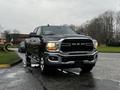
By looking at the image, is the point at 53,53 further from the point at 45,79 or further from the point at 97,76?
the point at 97,76

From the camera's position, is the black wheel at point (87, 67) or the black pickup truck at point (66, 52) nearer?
the black pickup truck at point (66, 52)

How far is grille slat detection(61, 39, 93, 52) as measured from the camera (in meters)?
11.0

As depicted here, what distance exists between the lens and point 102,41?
9750 centimetres

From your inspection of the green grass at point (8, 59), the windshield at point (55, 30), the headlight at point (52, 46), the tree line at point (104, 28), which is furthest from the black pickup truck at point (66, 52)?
the tree line at point (104, 28)

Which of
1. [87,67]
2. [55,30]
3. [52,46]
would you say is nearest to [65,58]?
[52,46]

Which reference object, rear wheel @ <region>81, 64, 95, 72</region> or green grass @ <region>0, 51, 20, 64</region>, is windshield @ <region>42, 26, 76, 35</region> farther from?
green grass @ <region>0, 51, 20, 64</region>

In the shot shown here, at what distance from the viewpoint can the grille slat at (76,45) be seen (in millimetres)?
11016

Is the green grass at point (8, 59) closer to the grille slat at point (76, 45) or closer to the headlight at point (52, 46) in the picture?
the headlight at point (52, 46)

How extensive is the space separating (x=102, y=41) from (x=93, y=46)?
86.9 m

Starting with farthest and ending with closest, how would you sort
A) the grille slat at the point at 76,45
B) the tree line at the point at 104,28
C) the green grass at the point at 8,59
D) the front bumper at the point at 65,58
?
the tree line at the point at 104,28
the green grass at the point at 8,59
the grille slat at the point at 76,45
the front bumper at the point at 65,58

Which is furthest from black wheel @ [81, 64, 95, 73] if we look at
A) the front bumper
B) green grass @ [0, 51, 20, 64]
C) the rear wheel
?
green grass @ [0, 51, 20, 64]

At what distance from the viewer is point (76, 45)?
11.1 meters

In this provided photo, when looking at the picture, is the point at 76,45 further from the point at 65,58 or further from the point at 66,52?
the point at 65,58

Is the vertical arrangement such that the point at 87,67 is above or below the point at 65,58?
below
